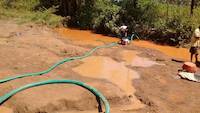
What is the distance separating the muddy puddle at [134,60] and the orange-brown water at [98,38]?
8.23 feet

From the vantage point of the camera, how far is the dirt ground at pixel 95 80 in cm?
731

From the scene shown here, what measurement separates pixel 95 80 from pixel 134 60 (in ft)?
11.7

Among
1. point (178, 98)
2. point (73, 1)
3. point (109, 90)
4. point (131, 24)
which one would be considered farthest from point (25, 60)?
point (73, 1)

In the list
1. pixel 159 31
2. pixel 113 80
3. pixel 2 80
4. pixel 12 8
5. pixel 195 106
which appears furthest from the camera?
pixel 12 8

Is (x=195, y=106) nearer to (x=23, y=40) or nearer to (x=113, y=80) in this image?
(x=113, y=80)

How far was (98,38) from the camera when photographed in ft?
57.6

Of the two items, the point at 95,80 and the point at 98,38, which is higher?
the point at 98,38

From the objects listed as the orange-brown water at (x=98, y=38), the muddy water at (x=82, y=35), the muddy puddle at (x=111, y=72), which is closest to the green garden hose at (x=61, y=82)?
the muddy puddle at (x=111, y=72)

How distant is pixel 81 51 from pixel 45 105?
5459mm

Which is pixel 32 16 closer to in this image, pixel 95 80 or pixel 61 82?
pixel 95 80

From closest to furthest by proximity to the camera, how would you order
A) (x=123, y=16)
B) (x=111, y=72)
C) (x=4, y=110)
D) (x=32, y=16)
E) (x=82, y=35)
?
(x=4, y=110)
(x=111, y=72)
(x=82, y=35)
(x=32, y=16)
(x=123, y=16)

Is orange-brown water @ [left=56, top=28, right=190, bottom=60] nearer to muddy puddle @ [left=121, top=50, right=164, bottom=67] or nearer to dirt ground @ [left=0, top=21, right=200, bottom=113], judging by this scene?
dirt ground @ [left=0, top=21, right=200, bottom=113]

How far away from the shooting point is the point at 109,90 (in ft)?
26.7

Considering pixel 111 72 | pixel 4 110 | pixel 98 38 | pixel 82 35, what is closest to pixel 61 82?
pixel 4 110
